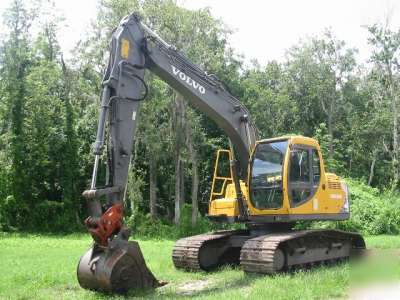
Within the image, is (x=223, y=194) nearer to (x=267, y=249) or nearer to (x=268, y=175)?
(x=268, y=175)

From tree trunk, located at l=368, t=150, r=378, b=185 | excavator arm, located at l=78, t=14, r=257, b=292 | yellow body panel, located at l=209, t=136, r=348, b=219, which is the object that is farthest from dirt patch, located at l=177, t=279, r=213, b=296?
tree trunk, located at l=368, t=150, r=378, b=185

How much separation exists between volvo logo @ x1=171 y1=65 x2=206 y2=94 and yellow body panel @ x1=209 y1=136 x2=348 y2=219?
1588 millimetres

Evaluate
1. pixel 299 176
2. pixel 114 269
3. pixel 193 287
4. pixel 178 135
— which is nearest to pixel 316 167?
pixel 299 176

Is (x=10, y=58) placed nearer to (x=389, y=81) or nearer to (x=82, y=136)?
(x=82, y=136)

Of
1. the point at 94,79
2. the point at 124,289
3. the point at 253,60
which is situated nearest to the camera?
the point at 124,289

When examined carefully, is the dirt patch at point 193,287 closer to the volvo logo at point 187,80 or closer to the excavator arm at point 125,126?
the excavator arm at point 125,126

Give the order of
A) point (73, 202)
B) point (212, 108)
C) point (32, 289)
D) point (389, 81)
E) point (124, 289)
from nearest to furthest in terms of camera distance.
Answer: point (124, 289) < point (32, 289) < point (212, 108) < point (73, 202) < point (389, 81)

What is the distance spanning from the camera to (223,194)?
1212 centimetres

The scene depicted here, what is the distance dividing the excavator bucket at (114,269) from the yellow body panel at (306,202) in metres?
3.03

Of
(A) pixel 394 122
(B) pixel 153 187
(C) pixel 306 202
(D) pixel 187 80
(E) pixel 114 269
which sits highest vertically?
(A) pixel 394 122

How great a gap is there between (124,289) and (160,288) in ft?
3.22

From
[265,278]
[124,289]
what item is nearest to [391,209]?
[265,278]

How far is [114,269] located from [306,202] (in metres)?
4.20

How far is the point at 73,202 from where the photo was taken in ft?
92.0
